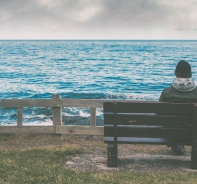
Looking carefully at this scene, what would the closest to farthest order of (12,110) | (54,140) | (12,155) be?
(12,155) < (54,140) < (12,110)

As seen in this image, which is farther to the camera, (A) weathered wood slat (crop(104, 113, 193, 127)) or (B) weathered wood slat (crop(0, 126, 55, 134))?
(B) weathered wood slat (crop(0, 126, 55, 134))

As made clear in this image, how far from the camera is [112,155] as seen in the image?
5.86 m

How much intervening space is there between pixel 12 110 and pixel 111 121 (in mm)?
14944

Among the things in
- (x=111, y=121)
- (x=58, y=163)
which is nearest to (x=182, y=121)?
(x=111, y=121)

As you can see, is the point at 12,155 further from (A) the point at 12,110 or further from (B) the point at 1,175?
(A) the point at 12,110

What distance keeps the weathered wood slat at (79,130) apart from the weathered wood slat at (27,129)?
19cm

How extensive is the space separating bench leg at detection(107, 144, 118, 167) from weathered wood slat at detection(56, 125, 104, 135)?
8.95 ft

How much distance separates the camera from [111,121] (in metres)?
5.75

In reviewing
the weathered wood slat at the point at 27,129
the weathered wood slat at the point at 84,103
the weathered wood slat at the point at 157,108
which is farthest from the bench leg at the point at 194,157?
the weathered wood slat at the point at 27,129

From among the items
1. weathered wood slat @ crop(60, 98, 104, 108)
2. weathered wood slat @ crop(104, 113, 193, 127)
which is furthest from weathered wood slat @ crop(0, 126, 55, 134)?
weathered wood slat @ crop(104, 113, 193, 127)

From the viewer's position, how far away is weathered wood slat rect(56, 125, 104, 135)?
28.2 feet

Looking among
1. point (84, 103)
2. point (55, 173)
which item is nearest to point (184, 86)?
point (55, 173)

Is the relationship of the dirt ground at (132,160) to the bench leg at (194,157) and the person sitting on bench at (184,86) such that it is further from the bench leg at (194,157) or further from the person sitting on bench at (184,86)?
the person sitting on bench at (184,86)

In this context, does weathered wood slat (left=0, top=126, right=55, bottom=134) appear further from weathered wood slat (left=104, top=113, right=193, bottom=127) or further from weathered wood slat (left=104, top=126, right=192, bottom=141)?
weathered wood slat (left=104, top=113, right=193, bottom=127)
